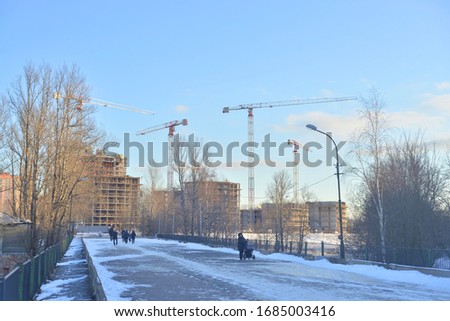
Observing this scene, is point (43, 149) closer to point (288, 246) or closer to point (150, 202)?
point (288, 246)

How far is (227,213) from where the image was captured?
78375 millimetres

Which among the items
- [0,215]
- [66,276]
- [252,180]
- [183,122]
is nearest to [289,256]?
[66,276]

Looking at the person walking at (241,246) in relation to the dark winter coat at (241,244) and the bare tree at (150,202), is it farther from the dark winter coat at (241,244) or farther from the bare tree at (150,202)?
the bare tree at (150,202)

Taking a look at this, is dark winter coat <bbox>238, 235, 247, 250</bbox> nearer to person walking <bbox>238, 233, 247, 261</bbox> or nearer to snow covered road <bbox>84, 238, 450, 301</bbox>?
person walking <bbox>238, 233, 247, 261</bbox>

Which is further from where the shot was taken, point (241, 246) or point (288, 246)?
point (288, 246)

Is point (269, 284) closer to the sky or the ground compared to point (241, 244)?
closer to the ground

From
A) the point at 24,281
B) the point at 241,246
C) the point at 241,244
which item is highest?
the point at 24,281

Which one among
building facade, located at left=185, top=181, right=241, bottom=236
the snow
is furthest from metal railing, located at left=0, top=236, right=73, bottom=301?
building facade, located at left=185, top=181, right=241, bottom=236

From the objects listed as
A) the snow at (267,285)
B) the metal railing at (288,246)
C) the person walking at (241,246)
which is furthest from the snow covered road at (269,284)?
the metal railing at (288,246)

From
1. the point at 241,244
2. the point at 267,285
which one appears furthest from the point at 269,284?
the point at 241,244

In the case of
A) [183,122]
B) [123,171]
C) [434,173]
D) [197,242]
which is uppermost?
[183,122]

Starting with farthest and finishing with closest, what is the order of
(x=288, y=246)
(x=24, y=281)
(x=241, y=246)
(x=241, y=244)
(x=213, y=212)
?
(x=213, y=212) → (x=288, y=246) → (x=241, y=244) → (x=241, y=246) → (x=24, y=281)

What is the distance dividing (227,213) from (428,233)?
176 feet
